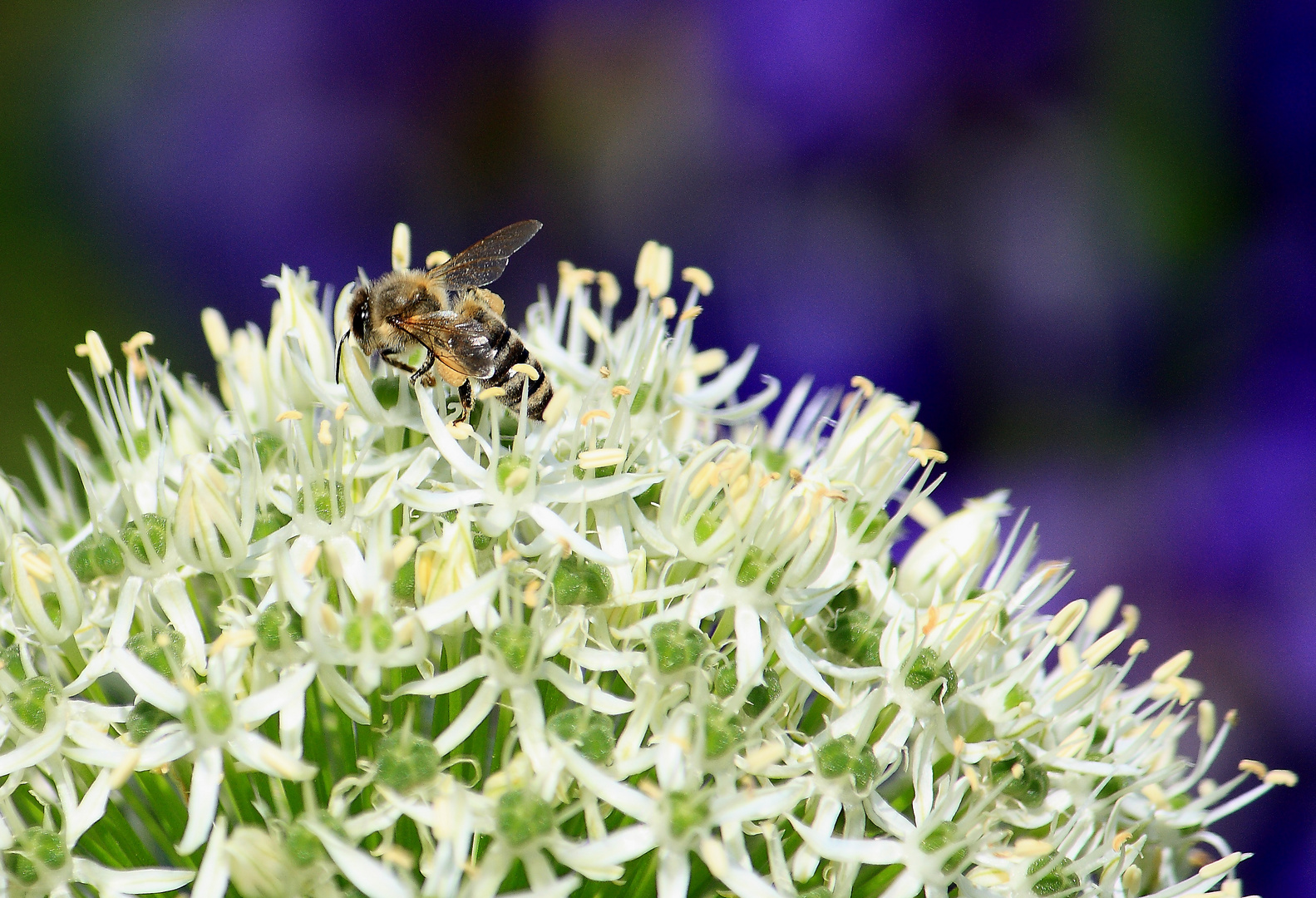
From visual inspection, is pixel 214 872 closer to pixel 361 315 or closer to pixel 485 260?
pixel 361 315

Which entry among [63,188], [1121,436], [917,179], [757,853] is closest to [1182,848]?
[757,853]

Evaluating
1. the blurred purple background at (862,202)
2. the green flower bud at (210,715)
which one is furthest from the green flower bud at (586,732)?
the blurred purple background at (862,202)

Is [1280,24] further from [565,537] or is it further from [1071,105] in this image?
[565,537]

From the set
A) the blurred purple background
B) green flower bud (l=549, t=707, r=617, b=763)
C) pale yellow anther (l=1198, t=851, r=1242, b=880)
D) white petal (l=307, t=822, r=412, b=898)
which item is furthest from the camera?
the blurred purple background

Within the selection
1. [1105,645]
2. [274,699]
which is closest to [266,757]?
[274,699]

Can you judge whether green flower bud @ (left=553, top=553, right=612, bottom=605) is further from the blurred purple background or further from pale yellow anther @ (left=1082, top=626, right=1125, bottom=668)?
the blurred purple background

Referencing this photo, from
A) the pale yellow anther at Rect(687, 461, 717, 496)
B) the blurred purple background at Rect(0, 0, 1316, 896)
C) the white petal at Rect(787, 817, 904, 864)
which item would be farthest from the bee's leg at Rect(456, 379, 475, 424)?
the blurred purple background at Rect(0, 0, 1316, 896)

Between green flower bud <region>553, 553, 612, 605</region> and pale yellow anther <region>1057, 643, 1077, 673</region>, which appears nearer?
green flower bud <region>553, 553, 612, 605</region>
